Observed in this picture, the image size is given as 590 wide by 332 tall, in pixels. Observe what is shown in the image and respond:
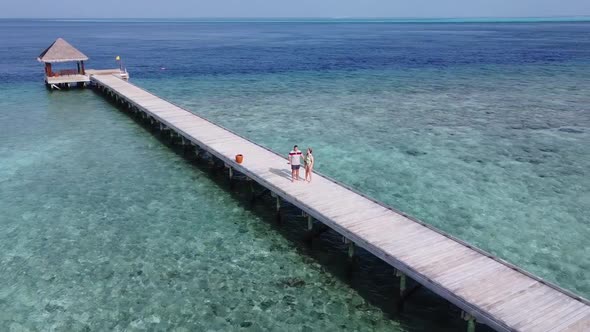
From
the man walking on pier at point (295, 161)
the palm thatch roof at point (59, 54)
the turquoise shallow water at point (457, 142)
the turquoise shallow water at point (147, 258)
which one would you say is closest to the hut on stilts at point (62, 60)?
the palm thatch roof at point (59, 54)

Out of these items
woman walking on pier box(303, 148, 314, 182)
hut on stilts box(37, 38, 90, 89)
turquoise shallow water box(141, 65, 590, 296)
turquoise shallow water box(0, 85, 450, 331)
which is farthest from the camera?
hut on stilts box(37, 38, 90, 89)

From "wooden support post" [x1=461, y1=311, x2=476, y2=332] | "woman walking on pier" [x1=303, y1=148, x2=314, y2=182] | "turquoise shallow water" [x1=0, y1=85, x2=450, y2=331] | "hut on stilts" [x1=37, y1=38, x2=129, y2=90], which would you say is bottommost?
"turquoise shallow water" [x1=0, y1=85, x2=450, y2=331]

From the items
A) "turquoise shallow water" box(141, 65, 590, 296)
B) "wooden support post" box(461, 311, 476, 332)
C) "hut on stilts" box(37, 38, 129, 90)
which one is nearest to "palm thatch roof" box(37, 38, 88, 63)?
"hut on stilts" box(37, 38, 129, 90)

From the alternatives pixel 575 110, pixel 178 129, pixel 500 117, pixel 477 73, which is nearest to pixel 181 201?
pixel 178 129

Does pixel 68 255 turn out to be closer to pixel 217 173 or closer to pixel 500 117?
pixel 217 173

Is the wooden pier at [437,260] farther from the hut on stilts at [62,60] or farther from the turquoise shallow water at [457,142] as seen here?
the hut on stilts at [62,60]

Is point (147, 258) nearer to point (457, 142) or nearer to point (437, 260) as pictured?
point (437, 260)

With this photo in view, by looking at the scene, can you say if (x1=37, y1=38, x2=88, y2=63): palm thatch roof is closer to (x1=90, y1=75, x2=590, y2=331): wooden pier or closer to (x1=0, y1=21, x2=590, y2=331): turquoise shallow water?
(x1=0, y1=21, x2=590, y2=331): turquoise shallow water
